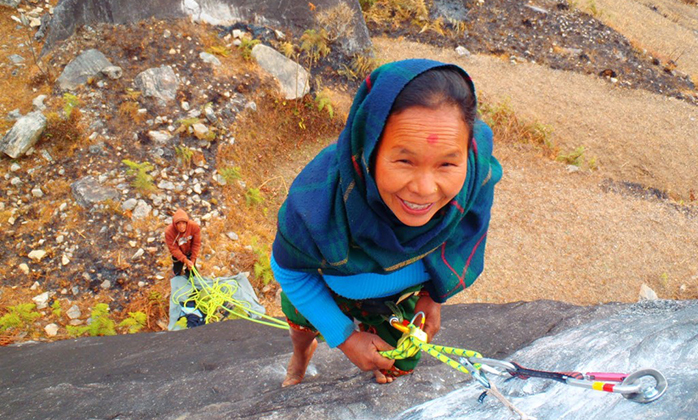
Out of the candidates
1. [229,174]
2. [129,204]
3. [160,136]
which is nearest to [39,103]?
[160,136]

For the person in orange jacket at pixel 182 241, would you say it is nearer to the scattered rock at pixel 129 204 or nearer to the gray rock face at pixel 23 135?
the scattered rock at pixel 129 204

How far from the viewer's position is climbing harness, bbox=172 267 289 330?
3922 millimetres

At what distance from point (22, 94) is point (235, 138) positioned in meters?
2.70

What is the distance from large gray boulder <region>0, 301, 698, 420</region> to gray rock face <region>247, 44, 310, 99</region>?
3.94 metres

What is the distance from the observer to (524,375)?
1362mm

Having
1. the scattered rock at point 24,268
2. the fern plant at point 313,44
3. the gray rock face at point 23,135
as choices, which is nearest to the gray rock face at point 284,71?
the fern plant at point 313,44

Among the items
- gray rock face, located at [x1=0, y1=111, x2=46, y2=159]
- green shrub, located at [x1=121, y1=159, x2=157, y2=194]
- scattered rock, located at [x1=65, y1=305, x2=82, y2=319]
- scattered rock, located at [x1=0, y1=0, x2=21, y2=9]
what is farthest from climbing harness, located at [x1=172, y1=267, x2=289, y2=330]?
scattered rock, located at [x1=0, y1=0, x2=21, y2=9]

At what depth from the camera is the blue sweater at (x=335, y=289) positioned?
69.6 inches

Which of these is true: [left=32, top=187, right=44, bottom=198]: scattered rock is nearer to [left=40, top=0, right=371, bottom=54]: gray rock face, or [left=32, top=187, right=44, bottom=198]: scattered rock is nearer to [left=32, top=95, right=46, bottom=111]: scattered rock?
[left=32, top=95, right=46, bottom=111]: scattered rock

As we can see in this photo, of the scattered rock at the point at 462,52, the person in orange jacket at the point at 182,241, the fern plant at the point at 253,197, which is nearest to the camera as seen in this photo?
the person in orange jacket at the point at 182,241

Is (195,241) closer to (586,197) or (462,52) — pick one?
(586,197)

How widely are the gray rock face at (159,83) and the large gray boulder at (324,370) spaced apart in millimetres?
3334

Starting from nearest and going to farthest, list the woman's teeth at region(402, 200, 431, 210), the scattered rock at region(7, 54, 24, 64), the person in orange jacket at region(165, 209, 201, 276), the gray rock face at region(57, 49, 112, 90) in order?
the woman's teeth at region(402, 200, 431, 210), the person in orange jacket at region(165, 209, 201, 276), the gray rock face at region(57, 49, 112, 90), the scattered rock at region(7, 54, 24, 64)

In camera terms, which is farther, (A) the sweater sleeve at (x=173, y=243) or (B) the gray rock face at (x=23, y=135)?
(B) the gray rock face at (x=23, y=135)
